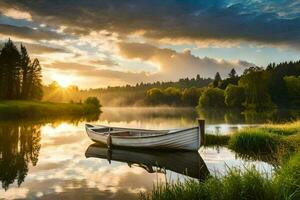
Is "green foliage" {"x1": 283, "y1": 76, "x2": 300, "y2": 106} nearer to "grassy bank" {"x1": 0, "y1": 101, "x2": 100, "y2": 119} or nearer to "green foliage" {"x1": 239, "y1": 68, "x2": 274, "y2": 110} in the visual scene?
"green foliage" {"x1": 239, "y1": 68, "x2": 274, "y2": 110}

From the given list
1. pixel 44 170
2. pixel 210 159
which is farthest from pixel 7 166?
pixel 210 159

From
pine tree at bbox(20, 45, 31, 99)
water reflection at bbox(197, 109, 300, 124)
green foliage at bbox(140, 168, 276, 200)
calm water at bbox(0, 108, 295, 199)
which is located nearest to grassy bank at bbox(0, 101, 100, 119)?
pine tree at bbox(20, 45, 31, 99)

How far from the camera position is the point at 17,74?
96875 millimetres

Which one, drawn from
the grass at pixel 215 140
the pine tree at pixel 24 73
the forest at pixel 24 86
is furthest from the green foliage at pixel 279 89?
the grass at pixel 215 140

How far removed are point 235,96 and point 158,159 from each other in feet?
380

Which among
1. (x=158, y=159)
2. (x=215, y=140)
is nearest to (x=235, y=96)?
(x=215, y=140)

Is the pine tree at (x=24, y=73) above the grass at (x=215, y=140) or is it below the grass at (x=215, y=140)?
above

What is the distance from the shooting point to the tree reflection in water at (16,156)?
1849cm

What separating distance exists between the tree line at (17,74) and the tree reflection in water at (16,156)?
5958 cm

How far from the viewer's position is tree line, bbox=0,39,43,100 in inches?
3647

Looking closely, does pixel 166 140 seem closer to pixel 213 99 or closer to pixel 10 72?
pixel 10 72

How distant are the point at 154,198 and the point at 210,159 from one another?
41.0 ft

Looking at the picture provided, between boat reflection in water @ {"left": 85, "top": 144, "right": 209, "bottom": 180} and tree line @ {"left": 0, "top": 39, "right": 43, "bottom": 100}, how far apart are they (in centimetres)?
7031

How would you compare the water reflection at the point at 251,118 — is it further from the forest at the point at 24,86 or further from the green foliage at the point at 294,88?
the green foliage at the point at 294,88
